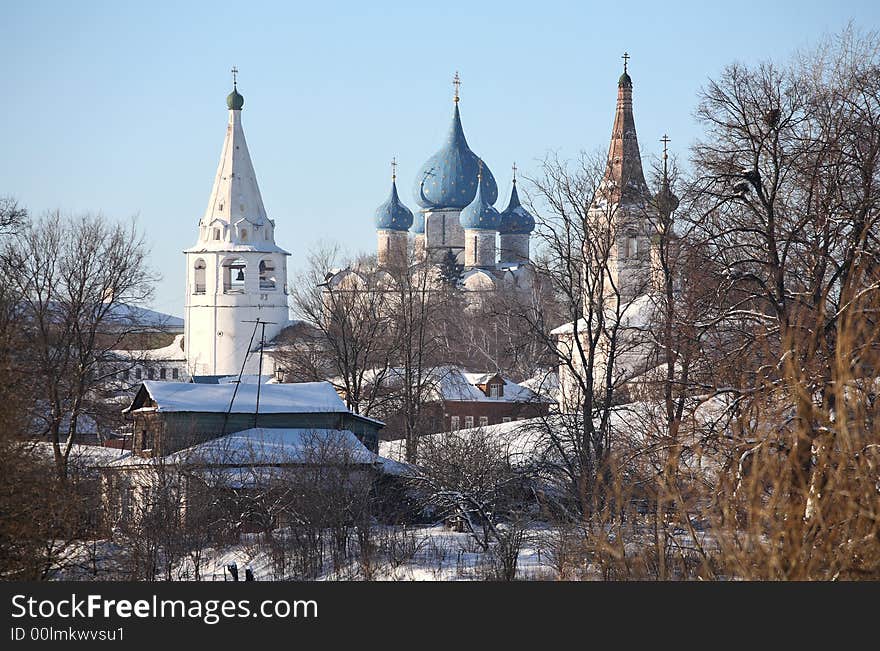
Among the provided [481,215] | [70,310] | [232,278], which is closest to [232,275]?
[232,278]

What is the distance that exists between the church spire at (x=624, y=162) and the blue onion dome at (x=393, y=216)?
28.6m

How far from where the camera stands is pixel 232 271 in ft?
185

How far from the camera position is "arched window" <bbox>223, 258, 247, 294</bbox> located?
55.4m

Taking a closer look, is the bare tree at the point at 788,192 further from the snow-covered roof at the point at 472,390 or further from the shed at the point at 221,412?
the snow-covered roof at the point at 472,390

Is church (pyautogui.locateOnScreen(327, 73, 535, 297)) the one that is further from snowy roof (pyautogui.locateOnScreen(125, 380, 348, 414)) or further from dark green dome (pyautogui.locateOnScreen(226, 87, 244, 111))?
snowy roof (pyautogui.locateOnScreen(125, 380, 348, 414))

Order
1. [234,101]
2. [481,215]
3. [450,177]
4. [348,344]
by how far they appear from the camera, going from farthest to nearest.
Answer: [450,177] < [481,215] < [234,101] < [348,344]

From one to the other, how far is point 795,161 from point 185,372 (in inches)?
1777

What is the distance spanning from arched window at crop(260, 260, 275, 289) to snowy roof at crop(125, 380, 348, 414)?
29.4 metres

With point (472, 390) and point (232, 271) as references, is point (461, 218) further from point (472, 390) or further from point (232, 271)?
point (472, 390)

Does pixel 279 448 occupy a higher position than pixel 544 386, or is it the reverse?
pixel 544 386

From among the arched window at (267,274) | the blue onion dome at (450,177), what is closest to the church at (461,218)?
the blue onion dome at (450,177)

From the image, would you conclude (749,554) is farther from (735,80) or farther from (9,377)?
(735,80)

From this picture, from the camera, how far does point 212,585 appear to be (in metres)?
7.54

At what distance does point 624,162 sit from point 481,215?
44.0 metres
